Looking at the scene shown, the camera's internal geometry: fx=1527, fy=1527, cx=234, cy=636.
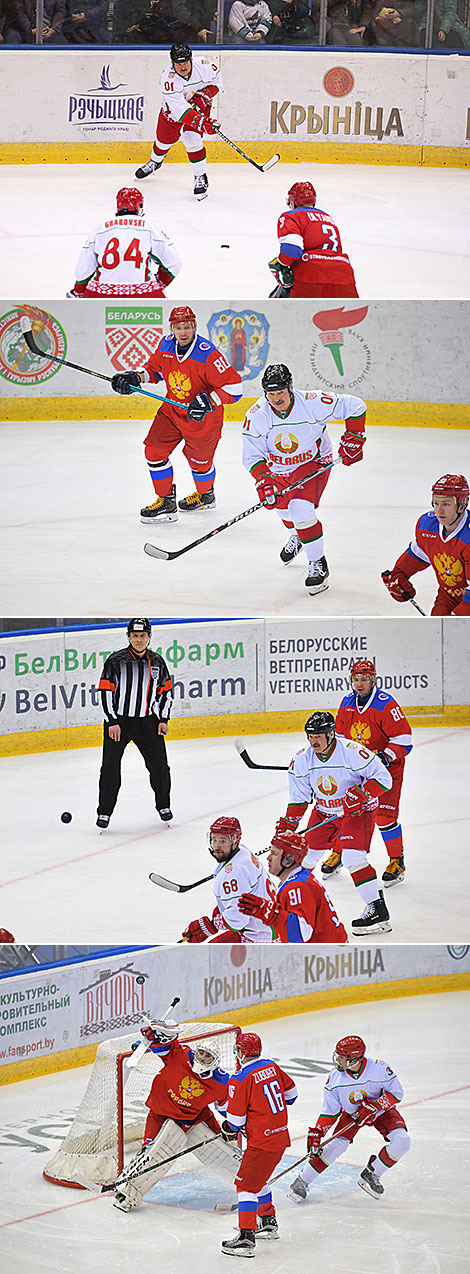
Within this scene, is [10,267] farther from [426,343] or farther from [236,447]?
[426,343]

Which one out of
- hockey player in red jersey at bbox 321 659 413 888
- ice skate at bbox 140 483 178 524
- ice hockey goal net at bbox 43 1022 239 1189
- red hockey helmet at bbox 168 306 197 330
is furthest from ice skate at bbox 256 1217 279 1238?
red hockey helmet at bbox 168 306 197 330

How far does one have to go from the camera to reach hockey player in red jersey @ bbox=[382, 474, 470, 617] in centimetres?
644

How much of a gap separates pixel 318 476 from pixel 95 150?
18.4ft

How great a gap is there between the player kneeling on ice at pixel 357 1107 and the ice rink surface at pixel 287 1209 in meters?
0.23

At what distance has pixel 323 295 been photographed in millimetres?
8703

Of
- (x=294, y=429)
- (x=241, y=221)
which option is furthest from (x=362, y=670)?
(x=241, y=221)

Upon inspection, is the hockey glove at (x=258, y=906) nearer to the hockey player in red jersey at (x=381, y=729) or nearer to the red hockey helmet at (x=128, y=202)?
the hockey player in red jersey at (x=381, y=729)

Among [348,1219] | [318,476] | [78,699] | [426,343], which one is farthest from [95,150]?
[348,1219]

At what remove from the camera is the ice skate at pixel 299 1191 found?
19.8ft

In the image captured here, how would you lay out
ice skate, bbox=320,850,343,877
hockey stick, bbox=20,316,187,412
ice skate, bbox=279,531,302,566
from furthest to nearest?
ice skate, bbox=320,850,343,877
ice skate, bbox=279,531,302,566
hockey stick, bbox=20,316,187,412

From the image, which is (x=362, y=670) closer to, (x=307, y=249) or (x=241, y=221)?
(x=307, y=249)

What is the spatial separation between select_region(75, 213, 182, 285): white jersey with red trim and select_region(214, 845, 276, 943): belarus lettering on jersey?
3.37 meters

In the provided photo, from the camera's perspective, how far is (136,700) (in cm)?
715

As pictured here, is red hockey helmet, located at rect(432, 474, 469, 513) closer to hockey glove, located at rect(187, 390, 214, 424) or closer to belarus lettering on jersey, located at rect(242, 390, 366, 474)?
belarus lettering on jersey, located at rect(242, 390, 366, 474)
